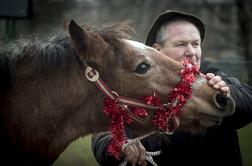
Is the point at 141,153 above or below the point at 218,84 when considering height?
below

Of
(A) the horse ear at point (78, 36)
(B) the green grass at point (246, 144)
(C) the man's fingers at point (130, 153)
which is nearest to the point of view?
(A) the horse ear at point (78, 36)

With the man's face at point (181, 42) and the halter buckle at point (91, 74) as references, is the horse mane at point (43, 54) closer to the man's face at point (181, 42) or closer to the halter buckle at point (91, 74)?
the halter buckle at point (91, 74)

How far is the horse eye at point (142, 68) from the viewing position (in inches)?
63.7

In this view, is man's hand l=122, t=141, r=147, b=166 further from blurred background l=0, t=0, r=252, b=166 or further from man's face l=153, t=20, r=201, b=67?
man's face l=153, t=20, r=201, b=67

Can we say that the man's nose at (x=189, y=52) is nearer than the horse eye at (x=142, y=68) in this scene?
No

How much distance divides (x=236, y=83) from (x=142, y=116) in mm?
536

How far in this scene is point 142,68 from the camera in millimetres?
1621

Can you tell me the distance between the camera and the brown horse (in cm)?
161

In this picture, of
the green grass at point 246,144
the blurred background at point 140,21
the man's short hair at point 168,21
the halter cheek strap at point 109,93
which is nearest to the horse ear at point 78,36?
the halter cheek strap at point 109,93

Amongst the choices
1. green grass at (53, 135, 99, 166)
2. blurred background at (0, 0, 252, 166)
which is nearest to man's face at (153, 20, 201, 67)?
blurred background at (0, 0, 252, 166)

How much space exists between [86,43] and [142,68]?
277 millimetres

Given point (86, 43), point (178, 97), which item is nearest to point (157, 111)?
point (178, 97)

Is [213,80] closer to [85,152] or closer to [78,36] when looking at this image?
[78,36]

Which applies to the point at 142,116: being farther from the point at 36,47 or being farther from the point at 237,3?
the point at 237,3
